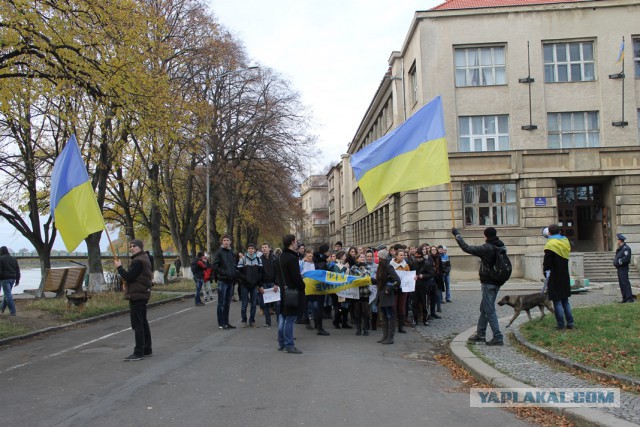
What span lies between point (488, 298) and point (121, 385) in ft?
18.8

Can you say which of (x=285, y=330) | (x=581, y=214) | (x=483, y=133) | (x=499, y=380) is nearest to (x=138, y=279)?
(x=285, y=330)

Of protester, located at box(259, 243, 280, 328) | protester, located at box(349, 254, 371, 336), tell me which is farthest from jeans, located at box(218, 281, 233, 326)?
protester, located at box(349, 254, 371, 336)

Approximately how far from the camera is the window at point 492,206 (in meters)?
28.4

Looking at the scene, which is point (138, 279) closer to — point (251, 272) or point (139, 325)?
point (139, 325)

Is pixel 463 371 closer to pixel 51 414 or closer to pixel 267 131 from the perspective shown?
pixel 51 414

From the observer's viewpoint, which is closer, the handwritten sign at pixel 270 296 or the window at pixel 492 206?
the handwritten sign at pixel 270 296

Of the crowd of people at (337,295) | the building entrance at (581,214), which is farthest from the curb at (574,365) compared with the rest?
the building entrance at (581,214)

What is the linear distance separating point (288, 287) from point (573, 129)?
24503mm

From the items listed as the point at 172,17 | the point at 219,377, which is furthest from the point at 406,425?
the point at 172,17

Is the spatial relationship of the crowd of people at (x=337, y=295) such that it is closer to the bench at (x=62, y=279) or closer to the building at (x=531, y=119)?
the bench at (x=62, y=279)

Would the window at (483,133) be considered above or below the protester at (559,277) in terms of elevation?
above

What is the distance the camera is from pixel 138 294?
8867 millimetres

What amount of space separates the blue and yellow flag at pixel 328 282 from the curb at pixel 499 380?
247 centimetres

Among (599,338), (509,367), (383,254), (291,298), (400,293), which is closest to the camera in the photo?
(509,367)
